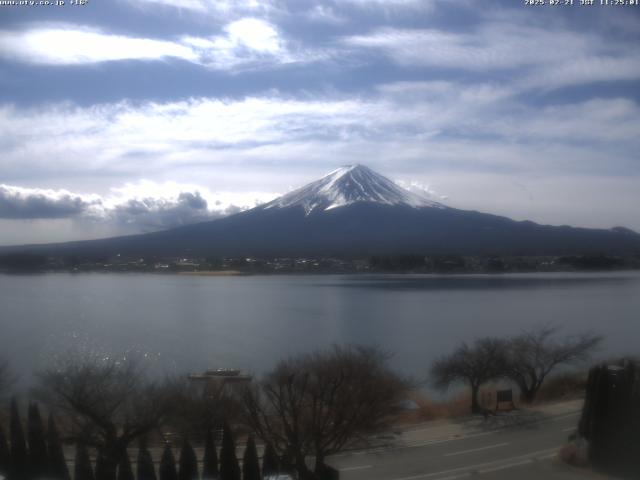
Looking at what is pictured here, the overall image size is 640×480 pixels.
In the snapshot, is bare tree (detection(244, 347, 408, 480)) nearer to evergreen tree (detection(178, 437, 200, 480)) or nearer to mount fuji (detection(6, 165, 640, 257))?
evergreen tree (detection(178, 437, 200, 480))

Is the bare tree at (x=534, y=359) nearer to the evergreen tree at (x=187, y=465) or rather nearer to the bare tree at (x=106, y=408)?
the bare tree at (x=106, y=408)

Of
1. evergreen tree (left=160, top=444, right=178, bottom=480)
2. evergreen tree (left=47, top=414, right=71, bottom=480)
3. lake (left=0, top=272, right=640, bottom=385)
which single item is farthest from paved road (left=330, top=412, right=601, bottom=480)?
lake (left=0, top=272, right=640, bottom=385)

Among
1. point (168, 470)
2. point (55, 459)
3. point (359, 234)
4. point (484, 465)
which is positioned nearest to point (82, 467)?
point (55, 459)

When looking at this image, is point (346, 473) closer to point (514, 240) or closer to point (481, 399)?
point (481, 399)

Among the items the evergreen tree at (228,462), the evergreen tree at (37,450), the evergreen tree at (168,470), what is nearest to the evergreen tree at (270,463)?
the evergreen tree at (228,462)

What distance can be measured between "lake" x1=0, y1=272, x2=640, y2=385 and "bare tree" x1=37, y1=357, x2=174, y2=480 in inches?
149

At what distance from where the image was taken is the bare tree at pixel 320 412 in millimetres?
4602

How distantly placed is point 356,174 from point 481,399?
62.4 metres

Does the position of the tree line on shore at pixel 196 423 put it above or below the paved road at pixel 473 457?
above

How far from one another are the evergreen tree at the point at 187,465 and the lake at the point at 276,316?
17.1 feet

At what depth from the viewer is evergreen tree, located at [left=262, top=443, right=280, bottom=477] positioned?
4.55 metres

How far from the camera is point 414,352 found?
41.1 feet

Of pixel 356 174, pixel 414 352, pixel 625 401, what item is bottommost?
pixel 414 352

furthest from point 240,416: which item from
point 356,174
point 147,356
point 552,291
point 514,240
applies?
point 356,174
